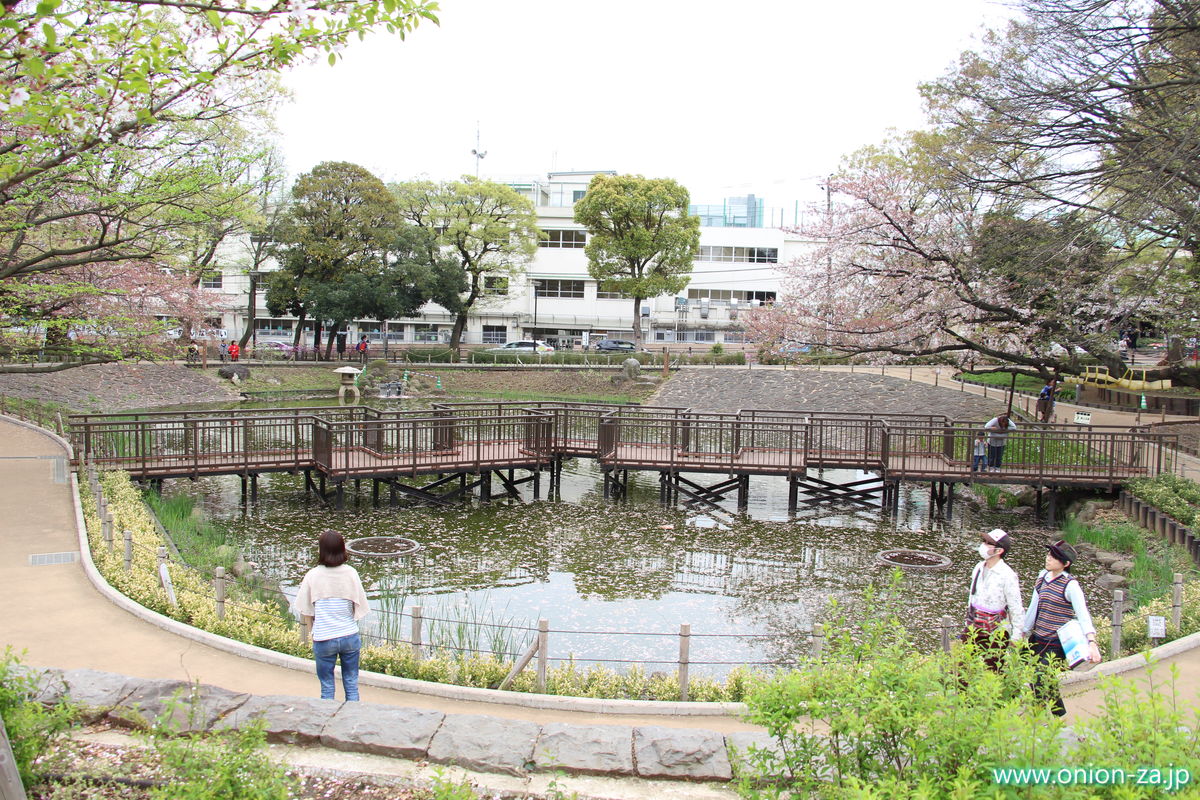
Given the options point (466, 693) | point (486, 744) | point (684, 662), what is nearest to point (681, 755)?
point (486, 744)

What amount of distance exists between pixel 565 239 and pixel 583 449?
40.6 m

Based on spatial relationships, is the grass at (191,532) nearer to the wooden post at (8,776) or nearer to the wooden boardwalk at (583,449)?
the wooden boardwalk at (583,449)

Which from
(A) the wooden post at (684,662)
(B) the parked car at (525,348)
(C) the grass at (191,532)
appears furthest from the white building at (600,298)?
(A) the wooden post at (684,662)

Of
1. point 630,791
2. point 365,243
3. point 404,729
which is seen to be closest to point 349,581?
point 404,729

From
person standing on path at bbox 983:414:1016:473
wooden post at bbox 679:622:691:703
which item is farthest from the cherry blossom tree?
wooden post at bbox 679:622:691:703

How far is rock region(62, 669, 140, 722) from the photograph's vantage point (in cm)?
580

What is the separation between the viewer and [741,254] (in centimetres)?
5984

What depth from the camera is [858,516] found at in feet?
62.9

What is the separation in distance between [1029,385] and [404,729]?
133ft

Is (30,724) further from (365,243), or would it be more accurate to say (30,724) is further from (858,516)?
(365,243)

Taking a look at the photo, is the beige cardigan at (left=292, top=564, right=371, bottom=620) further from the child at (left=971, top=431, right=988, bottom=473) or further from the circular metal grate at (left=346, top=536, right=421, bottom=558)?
the child at (left=971, top=431, right=988, bottom=473)

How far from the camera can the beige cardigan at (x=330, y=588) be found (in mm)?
6926

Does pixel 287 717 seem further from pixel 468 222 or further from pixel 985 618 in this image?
pixel 468 222

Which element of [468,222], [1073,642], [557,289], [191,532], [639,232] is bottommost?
[191,532]
